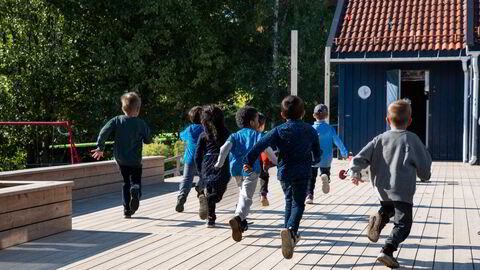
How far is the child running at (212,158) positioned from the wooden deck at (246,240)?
14.5 inches

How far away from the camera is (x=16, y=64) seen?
2420 centimetres

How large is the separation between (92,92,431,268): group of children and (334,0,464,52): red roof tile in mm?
11438

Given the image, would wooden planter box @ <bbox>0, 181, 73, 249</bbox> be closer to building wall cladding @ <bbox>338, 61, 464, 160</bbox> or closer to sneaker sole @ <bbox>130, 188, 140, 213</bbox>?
sneaker sole @ <bbox>130, 188, 140, 213</bbox>

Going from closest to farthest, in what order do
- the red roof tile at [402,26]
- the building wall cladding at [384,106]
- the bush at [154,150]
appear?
the bush at [154,150]
the red roof tile at [402,26]
the building wall cladding at [384,106]

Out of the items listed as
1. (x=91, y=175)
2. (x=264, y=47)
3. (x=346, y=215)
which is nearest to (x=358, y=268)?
(x=346, y=215)

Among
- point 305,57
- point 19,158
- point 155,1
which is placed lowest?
point 19,158

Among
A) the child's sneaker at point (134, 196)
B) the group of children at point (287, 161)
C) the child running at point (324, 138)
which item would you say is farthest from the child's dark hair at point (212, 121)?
the child running at point (324, 138)

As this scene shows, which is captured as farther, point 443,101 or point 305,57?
point 305,57

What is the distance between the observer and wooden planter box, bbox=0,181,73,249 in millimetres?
7238

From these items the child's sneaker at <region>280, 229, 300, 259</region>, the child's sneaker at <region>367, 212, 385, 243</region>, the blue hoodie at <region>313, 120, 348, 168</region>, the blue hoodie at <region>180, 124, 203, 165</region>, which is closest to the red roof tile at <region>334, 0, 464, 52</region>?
the blue hoodie at <region>313, 120, 348, 168</region>

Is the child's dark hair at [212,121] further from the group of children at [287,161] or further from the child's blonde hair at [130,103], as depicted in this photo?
the child's blonde hair at [130,103]

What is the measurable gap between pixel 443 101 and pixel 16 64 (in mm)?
13933

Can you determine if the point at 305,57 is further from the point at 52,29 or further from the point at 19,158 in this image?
the point at 19,158

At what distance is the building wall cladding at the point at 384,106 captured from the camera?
771 inches
